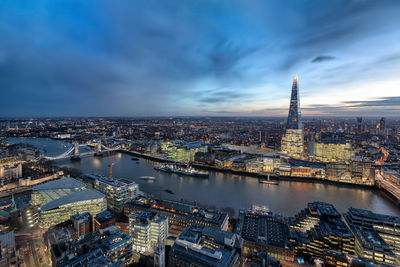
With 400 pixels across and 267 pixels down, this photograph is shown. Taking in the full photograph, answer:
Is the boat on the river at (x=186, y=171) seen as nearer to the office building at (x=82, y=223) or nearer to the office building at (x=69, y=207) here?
the office building at (x=69, y=207)

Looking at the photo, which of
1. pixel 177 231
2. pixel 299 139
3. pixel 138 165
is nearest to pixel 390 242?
pixel 177 231

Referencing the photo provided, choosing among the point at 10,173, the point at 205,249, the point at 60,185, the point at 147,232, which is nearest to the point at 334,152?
the point at 205,249

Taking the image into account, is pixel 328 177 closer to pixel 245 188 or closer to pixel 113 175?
pixel 245 188

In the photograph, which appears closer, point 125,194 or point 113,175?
point 125,194

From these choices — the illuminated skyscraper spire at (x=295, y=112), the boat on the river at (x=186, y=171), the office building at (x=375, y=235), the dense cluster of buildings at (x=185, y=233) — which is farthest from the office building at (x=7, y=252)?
the illuminated skyscraper spire at (x=295, y=112)

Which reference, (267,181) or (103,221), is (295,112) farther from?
(103,221)
